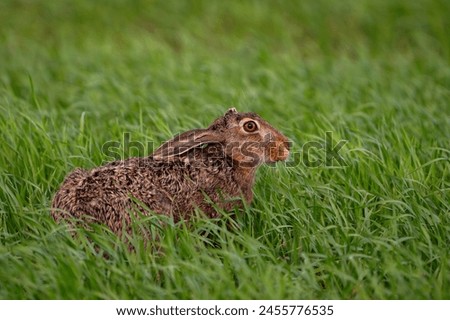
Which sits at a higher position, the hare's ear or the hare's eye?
the hare's eye

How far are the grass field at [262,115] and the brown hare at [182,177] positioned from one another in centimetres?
15

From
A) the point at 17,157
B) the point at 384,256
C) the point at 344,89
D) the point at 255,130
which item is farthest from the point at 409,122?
the point at 17,157

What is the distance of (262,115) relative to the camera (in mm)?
8023

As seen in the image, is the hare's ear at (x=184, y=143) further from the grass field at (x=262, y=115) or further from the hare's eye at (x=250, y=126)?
the grass field at (x=262, y=115)

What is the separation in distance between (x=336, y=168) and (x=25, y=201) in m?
2.56

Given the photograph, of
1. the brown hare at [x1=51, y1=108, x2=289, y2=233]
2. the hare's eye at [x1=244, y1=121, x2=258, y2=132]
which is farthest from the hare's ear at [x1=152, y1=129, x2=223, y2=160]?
the hare's eye at [x1=244, y1=121, x2=258, y2=132]

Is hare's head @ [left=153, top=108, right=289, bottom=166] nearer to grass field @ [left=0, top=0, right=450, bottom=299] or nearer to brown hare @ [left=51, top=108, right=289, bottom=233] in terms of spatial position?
brown hare @ [left=51, top=108, right=289, bottom=233]

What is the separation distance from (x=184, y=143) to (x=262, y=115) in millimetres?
2538

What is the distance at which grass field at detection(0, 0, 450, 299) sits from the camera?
4.88 meters

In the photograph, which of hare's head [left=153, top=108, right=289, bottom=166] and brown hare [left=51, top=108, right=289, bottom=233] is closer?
brown hare [left=51, top=108, right=289, bottom=233]

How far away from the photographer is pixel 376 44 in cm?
1180

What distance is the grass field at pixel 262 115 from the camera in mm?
4875

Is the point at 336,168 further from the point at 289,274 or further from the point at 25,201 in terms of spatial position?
the point at 25,201
